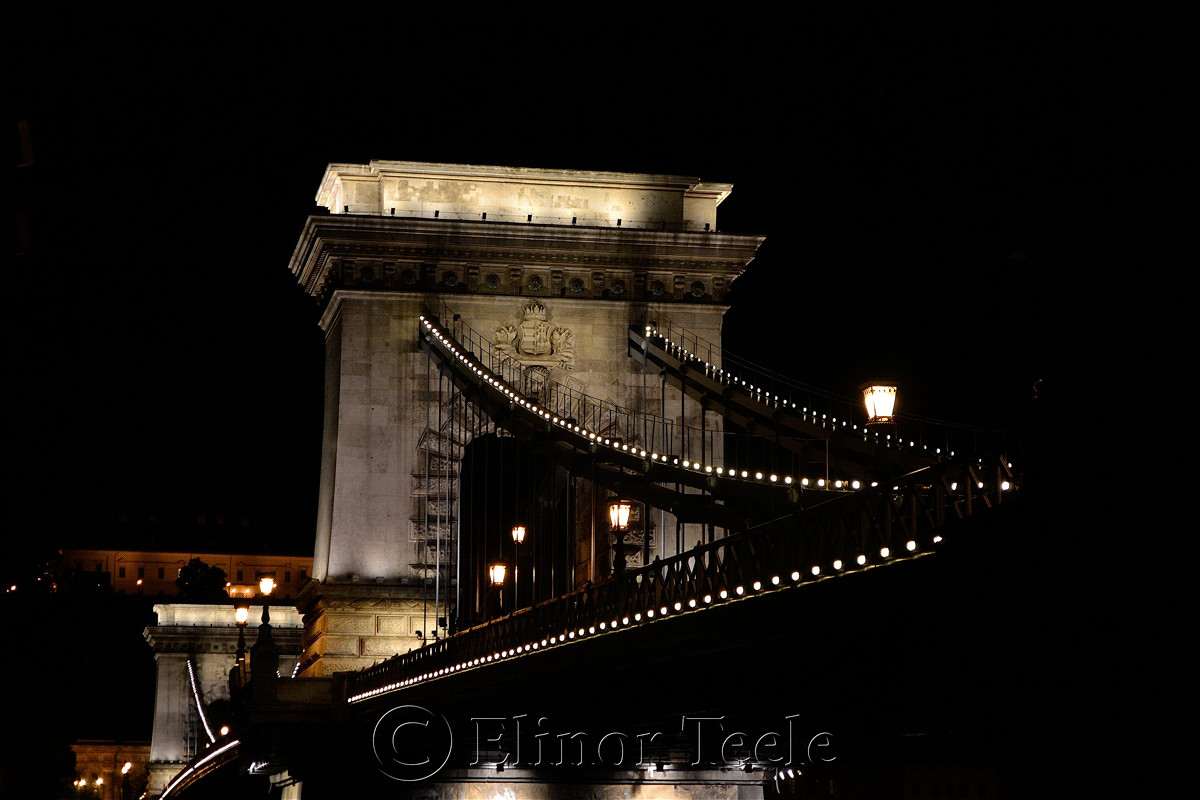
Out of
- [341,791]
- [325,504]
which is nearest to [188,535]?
[325,504]

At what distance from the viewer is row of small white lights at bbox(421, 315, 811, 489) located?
32.1 m

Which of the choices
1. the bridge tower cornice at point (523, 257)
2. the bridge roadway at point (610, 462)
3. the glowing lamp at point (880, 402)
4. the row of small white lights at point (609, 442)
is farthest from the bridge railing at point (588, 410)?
the glowing lamp at point (880, 402)

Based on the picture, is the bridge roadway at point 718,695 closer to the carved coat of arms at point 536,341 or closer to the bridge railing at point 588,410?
the bridge railing at point 588,410

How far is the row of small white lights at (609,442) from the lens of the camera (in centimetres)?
3209

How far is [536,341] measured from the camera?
52844 mm

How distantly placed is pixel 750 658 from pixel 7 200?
11.1 meters

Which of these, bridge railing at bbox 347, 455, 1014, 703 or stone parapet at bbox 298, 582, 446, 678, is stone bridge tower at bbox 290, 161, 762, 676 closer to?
stone parapet at bbox 298, 582, 446, 678

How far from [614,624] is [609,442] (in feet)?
50.0

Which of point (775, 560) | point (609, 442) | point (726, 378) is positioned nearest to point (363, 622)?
point (609, 442)

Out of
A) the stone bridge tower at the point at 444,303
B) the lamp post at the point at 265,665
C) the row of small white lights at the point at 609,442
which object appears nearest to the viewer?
the row of small white lights at the point at 609,442

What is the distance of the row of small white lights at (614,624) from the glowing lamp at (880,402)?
81.6 inches

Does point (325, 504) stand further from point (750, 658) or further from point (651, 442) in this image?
point (750, 658)

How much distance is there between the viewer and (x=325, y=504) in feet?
175

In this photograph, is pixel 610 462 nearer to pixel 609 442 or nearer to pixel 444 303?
pixel 609 442
